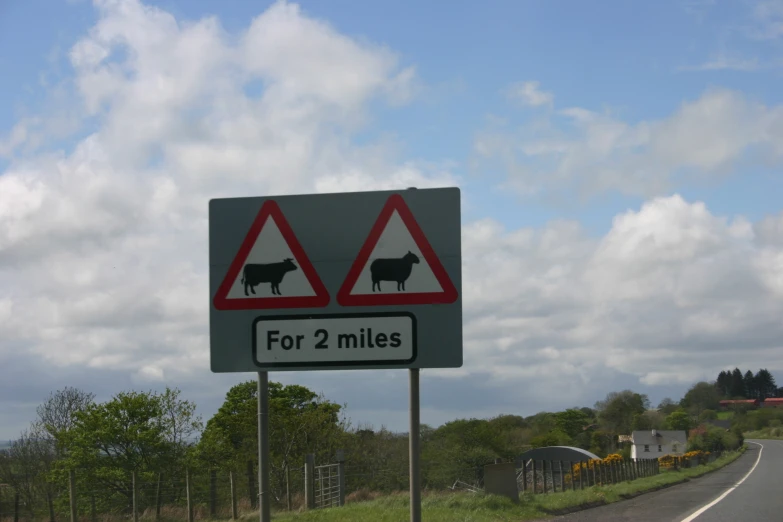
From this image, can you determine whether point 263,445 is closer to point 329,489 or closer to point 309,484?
point 309,484

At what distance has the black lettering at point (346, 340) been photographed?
4.86m

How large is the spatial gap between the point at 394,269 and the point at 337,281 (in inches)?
13.9

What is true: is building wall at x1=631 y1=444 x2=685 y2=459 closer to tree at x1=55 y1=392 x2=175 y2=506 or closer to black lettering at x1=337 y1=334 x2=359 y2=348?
tree at x1=55 y1=392 x2=175 y2=506

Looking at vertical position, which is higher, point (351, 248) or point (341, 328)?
point (351, 248)

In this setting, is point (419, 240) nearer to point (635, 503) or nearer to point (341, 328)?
point (341, 328)

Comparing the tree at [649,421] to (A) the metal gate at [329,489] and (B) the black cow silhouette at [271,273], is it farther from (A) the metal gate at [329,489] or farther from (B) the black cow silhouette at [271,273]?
(B) the black cow silhouette at [271,273]

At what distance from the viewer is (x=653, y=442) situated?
121m

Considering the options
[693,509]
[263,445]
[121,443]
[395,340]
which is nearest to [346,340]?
[395,340]

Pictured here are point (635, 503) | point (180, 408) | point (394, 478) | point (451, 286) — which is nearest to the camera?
point (451, 286)

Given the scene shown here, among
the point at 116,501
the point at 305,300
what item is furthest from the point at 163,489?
the point at 305,300

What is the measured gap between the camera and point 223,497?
20516 mm

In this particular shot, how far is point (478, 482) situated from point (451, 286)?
1095 inches

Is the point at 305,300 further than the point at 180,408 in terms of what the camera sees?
No

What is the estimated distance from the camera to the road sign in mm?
4770
